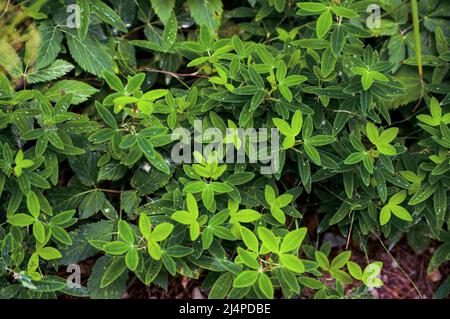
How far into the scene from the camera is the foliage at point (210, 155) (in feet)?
6.51

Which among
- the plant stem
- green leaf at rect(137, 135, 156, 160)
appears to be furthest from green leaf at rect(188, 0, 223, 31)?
the plant stem

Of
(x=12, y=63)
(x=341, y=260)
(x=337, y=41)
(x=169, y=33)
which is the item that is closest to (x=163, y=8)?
(x=169, y=33)

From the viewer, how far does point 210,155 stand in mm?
2055

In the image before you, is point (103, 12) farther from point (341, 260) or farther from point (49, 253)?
point (341, 260)

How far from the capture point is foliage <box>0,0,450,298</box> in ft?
6.51

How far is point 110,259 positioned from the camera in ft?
6.88

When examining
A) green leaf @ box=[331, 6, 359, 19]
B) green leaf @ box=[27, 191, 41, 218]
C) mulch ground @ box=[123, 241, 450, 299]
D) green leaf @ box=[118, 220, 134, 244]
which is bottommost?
mulch ground @ box=[123, 241, 450, 299]

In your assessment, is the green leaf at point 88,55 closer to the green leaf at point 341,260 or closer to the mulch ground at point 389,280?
the mulch ground at point 389,280

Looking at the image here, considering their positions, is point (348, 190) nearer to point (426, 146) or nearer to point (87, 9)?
point (426, 146)

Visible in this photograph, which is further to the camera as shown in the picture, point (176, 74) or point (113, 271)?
point (176, 74)

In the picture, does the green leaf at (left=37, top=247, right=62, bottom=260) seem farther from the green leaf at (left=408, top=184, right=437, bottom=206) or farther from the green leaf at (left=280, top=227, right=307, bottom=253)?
the green leaf at (left=408, top=184, right=437, bottom=206)

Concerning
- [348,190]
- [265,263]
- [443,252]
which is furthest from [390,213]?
[265,263]

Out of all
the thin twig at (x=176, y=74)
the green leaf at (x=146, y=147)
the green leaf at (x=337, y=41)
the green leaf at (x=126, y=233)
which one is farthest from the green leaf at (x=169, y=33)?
the green leaf at (x=126, y=233)
